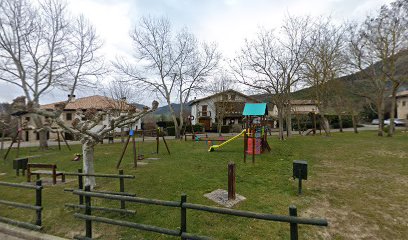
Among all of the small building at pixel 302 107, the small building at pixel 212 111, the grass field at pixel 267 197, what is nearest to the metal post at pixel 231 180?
the grass field at pixel 267 197

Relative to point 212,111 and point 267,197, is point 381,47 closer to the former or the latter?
point 267,197

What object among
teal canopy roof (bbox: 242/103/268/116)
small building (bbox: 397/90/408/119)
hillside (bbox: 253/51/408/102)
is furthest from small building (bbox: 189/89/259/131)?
small building (bbox: 397/90/408/119)

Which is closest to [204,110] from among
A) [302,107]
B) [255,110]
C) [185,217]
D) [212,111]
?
[212,111]

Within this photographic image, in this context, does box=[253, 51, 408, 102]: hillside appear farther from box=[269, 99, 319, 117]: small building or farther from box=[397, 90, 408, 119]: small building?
box=[397, 90, 408, 119]: small building

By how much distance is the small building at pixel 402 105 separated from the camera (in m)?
44.6

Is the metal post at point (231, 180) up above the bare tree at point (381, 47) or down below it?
below

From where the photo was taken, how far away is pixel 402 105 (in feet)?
151

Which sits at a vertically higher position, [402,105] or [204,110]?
[402,105]

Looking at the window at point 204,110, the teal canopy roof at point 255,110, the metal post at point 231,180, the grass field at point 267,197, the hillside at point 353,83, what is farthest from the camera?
the window at point 204,110

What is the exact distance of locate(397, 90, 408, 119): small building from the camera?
4462 cm

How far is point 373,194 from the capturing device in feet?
18.5

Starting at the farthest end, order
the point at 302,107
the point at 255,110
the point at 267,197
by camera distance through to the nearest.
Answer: the point at 302,107, the point at 255,110, the point at 267,197

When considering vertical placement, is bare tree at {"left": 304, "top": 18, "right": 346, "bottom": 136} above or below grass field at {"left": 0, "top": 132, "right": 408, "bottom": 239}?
above

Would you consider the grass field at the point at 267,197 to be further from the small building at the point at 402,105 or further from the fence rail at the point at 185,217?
the small building at the point at 402,105
